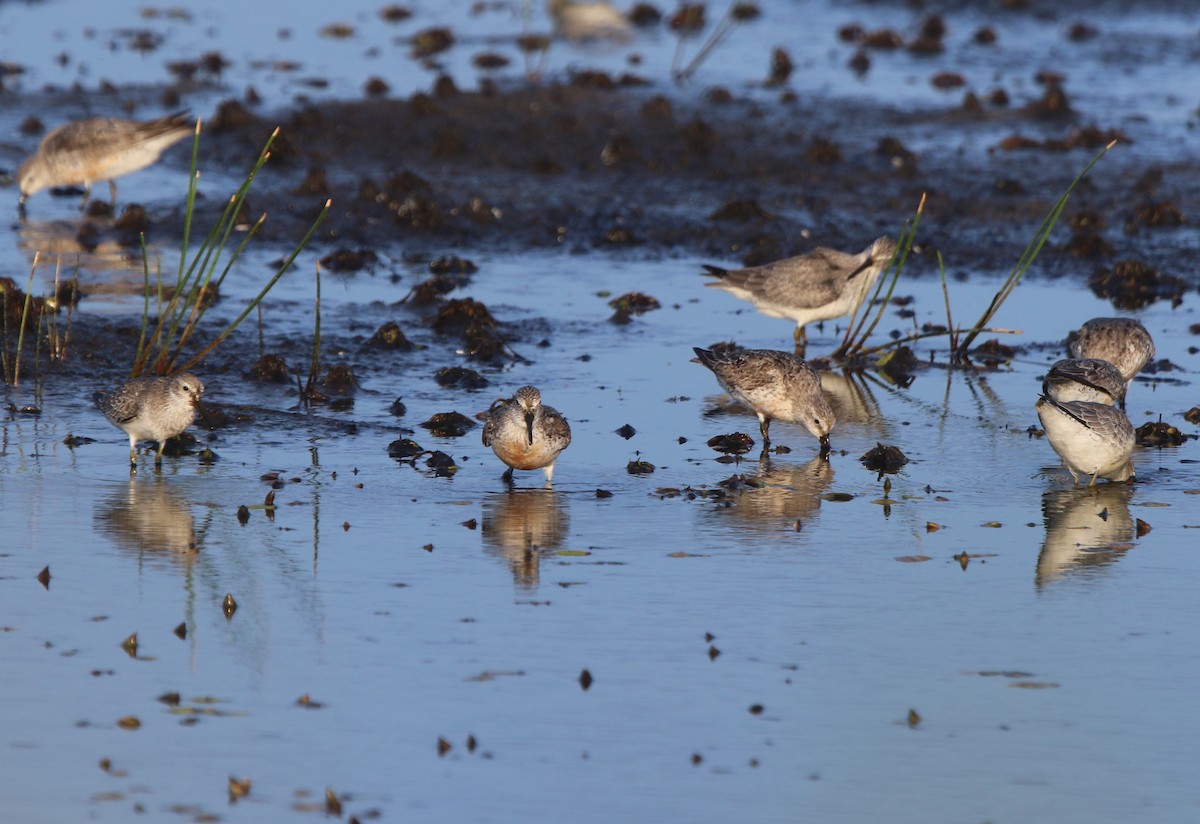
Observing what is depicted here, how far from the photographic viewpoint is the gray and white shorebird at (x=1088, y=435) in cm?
855

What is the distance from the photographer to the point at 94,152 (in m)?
16.3

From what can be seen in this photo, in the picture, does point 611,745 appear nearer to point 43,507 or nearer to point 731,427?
point 43,507

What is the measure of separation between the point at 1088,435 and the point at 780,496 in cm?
162

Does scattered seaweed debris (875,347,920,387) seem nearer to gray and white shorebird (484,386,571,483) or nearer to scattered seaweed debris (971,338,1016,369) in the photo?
scattered seaweed debris (971,338,1016,369)

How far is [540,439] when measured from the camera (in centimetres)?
849

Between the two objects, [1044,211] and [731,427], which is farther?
[1044,211]

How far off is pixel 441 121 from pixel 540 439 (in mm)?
11176

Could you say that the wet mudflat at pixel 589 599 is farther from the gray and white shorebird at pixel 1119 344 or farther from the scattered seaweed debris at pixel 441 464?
the gray and white shorebird at pixel 1119 344

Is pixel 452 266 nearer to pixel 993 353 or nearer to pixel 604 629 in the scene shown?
pixel 993 353

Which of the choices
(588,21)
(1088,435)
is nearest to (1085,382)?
(1088,435)

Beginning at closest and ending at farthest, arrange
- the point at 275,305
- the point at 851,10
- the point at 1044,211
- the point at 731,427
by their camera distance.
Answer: the point at 731,427
the point at 275,305
the point at 1044,211
the point at 851,10

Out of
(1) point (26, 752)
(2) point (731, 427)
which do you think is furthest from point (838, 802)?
(2) point (731, 427)

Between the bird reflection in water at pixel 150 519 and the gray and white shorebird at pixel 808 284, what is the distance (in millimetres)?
5353

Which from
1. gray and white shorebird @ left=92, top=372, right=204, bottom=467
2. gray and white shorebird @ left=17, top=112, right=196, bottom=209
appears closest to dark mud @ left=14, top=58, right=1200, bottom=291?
gray and white shorebird @ left=17, top=112, right=196, bottom=209
